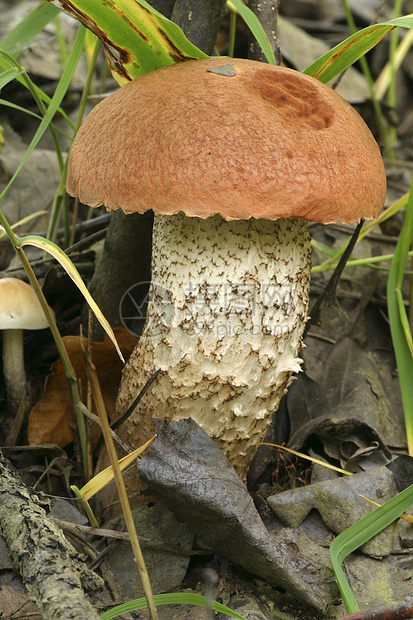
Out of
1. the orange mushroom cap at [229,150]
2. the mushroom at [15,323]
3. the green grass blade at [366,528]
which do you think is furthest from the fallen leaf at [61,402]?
the green grass blade at [366,528]

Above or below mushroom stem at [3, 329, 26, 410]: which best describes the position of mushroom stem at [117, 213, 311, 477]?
above

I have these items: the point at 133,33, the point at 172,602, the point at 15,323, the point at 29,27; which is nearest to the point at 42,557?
the point at 172,602

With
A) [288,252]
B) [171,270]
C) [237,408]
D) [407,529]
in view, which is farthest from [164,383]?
[407,529]

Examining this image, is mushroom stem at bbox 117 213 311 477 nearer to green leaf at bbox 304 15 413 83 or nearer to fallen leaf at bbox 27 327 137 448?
fallen leaf at bbox 27 327 137 448

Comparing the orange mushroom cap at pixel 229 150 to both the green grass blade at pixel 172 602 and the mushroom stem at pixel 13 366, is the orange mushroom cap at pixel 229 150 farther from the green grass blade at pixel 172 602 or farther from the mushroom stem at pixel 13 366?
the green grass blade at pixel 172 602

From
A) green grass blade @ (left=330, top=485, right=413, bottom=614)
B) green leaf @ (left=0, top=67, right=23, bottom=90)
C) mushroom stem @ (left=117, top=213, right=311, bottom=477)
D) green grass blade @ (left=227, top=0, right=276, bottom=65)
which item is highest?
green grass blade @ (left=227, top=0, right=276, bottom=65)

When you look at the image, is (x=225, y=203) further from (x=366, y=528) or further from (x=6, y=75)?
(x=366, y=528)

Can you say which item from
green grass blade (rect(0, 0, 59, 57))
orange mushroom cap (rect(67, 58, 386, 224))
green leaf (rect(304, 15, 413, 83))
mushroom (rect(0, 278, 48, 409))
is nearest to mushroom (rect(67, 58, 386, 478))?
orange mushroom cap (rect(67, 58, 386, 224))
